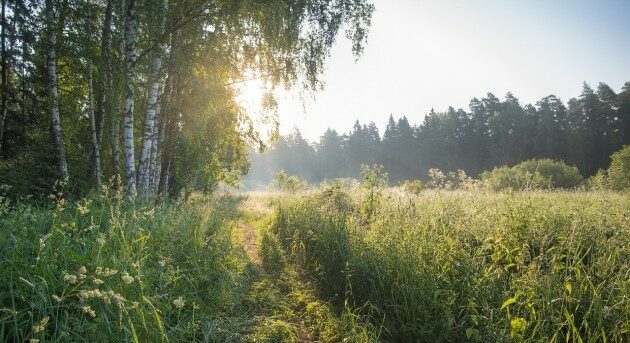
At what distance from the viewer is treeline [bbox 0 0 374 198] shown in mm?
9492

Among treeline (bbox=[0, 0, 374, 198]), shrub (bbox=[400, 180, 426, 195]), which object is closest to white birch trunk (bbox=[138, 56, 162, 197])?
treeline (bbox=[0, 0, 374, 198])

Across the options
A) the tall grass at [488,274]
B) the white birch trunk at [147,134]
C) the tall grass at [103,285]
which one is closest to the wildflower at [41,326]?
the tall grass at [103,285]

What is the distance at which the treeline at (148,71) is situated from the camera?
374 inches

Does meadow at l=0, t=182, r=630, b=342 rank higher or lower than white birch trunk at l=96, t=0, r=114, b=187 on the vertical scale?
lower

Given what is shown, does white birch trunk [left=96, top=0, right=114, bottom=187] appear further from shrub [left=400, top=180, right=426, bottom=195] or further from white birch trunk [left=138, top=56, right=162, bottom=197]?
shrub [left=400, top=180, right=426, bottom=195]

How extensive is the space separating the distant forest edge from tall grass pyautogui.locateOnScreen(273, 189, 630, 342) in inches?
1894

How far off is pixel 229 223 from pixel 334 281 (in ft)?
14.4

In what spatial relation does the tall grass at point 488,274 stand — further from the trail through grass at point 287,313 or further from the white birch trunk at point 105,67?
the white birch trunk at point 105,67

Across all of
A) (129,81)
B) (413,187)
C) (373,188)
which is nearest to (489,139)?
(413,187)

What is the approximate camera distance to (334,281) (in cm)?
577

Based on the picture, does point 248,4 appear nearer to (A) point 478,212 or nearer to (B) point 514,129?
(A) point 478,212

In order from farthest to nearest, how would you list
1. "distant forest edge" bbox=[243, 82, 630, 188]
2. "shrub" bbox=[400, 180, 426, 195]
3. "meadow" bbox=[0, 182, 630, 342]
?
"distant forest edge" bbox=[243, 82, 630, 188] → "shrub" bbox=[400, 180, 426, 195] → "meadow" bbox=[0, 182, 630, 342]

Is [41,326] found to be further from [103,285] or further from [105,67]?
[105,67]

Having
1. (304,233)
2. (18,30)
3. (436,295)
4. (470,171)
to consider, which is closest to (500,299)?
(436,295)
